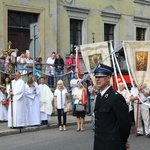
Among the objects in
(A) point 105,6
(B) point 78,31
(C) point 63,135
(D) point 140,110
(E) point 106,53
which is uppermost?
(A) point 105,6

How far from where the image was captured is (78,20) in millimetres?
22953

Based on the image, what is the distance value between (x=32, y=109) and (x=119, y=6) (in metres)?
13.7

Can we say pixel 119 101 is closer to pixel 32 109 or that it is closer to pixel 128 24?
pixel 32 109

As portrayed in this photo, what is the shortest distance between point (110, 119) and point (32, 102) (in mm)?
8979

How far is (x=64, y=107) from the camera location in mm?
13031

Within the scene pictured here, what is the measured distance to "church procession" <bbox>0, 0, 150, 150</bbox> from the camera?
4855 mm

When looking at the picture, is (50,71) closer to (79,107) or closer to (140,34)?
(79,107)

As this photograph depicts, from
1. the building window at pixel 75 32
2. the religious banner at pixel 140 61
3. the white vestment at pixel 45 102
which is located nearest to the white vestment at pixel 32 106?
the white vestment at pixel 45 102

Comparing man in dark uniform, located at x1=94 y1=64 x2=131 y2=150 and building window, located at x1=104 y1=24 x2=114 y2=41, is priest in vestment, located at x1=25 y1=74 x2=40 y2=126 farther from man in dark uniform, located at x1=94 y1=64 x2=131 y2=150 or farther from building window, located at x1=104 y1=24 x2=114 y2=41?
building window, located at x1=104 y1=24 x2=114 y2=41

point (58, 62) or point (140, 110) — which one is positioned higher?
point (58, 62)

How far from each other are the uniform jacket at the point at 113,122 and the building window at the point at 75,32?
17.5 metres

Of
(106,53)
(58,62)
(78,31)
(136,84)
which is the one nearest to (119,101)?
(136,84)

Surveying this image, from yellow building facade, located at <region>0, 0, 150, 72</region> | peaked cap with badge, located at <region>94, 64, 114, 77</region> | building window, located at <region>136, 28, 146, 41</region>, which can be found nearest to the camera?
peaked cap with badge, located at <region>94, 64, 114, 77</region>

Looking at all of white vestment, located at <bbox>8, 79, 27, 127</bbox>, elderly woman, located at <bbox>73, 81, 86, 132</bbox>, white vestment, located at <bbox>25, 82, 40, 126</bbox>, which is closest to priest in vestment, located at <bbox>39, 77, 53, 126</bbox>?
white vestment, located at <bbox>25, 82, 40, 126</bbox>
